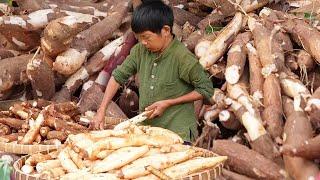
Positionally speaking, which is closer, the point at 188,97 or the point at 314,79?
the point at 188,97

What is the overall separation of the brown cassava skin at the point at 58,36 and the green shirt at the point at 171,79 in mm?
980

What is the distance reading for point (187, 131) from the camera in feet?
9.70

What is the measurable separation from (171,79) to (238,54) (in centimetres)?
96

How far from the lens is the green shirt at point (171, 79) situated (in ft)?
9.33

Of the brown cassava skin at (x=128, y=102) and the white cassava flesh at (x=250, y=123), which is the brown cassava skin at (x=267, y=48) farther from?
the brown cassava skin at (x=128, y=102)

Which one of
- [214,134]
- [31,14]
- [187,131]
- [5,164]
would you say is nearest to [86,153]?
[5,164]

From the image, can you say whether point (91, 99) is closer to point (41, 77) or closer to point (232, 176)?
point (41, 77)

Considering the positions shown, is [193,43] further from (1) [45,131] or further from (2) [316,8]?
(1) [45,131]

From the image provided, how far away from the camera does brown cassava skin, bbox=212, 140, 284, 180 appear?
8.77 feet

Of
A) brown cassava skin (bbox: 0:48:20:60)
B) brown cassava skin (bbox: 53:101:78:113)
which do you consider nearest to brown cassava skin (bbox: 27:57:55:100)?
brown cassava skin (bbox: 0:48:20:60)

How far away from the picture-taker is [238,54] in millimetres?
3738

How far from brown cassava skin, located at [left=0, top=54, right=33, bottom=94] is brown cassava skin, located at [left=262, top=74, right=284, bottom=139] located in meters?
1.80

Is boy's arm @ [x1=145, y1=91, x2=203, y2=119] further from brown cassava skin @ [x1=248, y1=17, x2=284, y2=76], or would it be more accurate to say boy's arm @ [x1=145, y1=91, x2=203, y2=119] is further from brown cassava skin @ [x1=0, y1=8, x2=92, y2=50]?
brown cassava skin @ [x1=0, y1=8, x2=92, y2=50]

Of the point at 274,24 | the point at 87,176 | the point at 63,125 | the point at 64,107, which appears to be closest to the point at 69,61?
the point at 64,107
